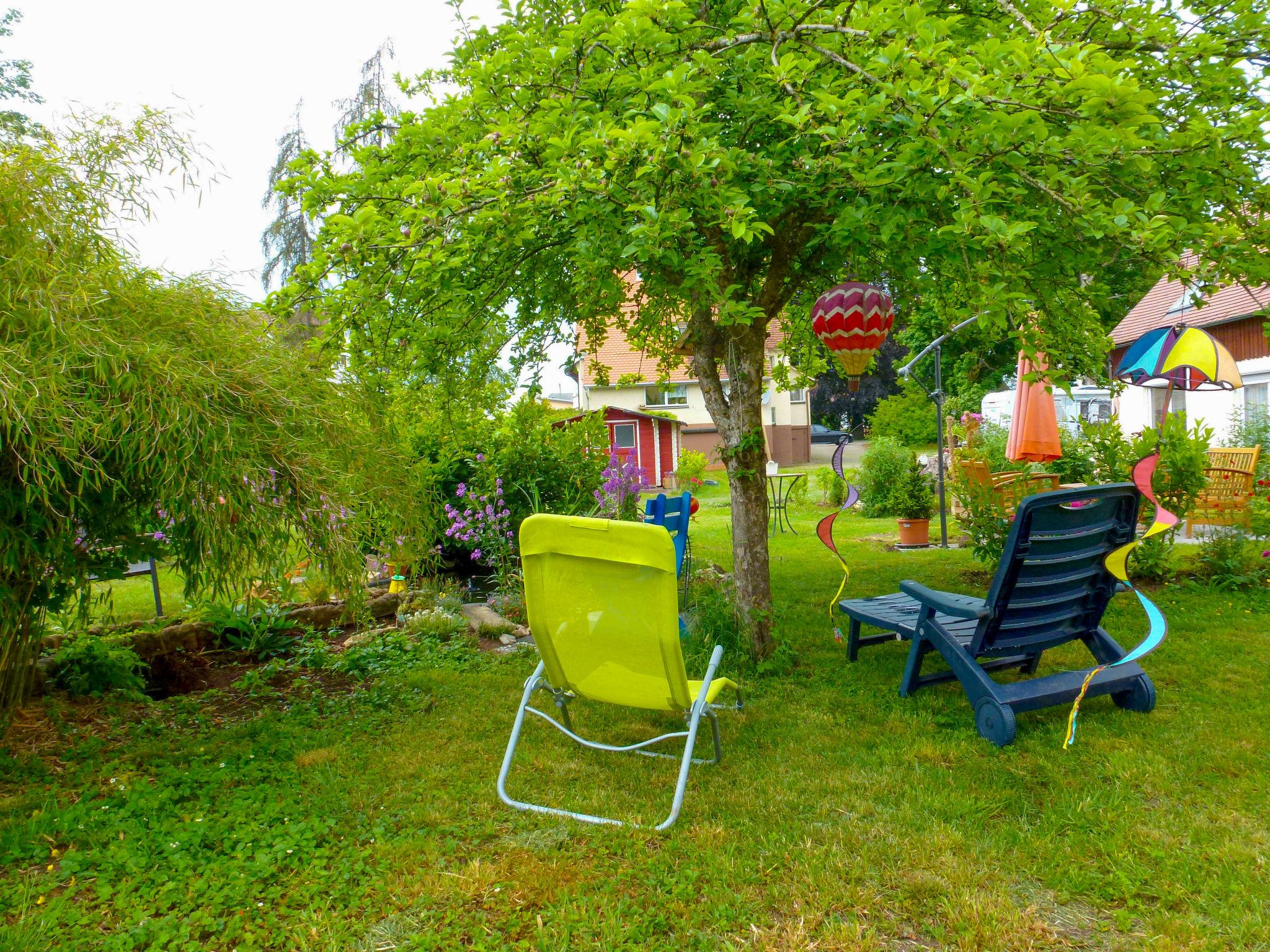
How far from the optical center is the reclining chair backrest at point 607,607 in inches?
113

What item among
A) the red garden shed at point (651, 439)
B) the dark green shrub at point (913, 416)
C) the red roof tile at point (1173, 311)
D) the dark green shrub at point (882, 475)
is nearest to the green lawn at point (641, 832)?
the dark green shrub at point (882, 475)

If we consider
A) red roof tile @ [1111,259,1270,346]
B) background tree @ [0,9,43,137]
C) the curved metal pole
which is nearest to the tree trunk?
the curved metal pole

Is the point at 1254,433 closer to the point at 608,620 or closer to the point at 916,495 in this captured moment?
the point at 916,495

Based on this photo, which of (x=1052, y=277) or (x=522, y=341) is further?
(x=522, y=341)

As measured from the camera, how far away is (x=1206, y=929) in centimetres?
204

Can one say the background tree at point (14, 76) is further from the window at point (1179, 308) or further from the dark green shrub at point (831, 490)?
the window at point (1179, 308)

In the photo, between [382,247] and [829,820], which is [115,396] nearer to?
[382,247]

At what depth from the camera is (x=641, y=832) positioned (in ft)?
8.70

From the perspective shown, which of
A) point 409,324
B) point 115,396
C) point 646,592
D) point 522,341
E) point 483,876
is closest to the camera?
point 483,876

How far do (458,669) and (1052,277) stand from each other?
157 inches

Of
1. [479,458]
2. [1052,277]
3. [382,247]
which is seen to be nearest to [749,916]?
[382,247]

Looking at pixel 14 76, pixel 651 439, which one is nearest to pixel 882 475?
pixel 651 439

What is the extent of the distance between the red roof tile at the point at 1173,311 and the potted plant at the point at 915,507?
477cm

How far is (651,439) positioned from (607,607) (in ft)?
72.6
